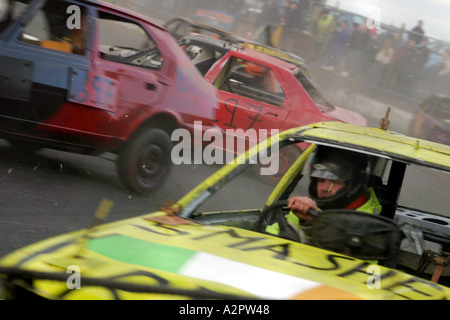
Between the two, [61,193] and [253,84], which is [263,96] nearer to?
[253,84]

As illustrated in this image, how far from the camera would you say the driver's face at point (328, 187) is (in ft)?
12.4

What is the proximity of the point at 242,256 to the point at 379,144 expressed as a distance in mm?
1167

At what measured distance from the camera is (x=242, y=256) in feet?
9.55

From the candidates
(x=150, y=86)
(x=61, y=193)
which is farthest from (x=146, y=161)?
(x=61, y=193)

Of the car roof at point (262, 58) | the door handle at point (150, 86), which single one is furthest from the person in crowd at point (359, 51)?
the door handle at point (150, 86)

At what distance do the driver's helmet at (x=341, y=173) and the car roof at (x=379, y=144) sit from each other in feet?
0.36

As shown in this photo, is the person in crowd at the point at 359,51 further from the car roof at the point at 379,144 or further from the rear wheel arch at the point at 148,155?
the car roof at the point at 379,144

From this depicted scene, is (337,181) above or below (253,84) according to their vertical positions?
below

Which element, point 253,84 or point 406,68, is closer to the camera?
point 253,84

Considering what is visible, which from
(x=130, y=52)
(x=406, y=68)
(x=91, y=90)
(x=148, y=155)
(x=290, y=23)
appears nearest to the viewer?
(x=91, y=90)

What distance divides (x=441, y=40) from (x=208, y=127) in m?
15.2

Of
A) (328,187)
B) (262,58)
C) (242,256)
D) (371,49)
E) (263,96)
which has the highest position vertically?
(371,49)

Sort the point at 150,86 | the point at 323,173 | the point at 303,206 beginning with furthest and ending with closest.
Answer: the point at 150,86 → the point at 323,173 → the point at 303,206

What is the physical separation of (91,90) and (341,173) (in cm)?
358
